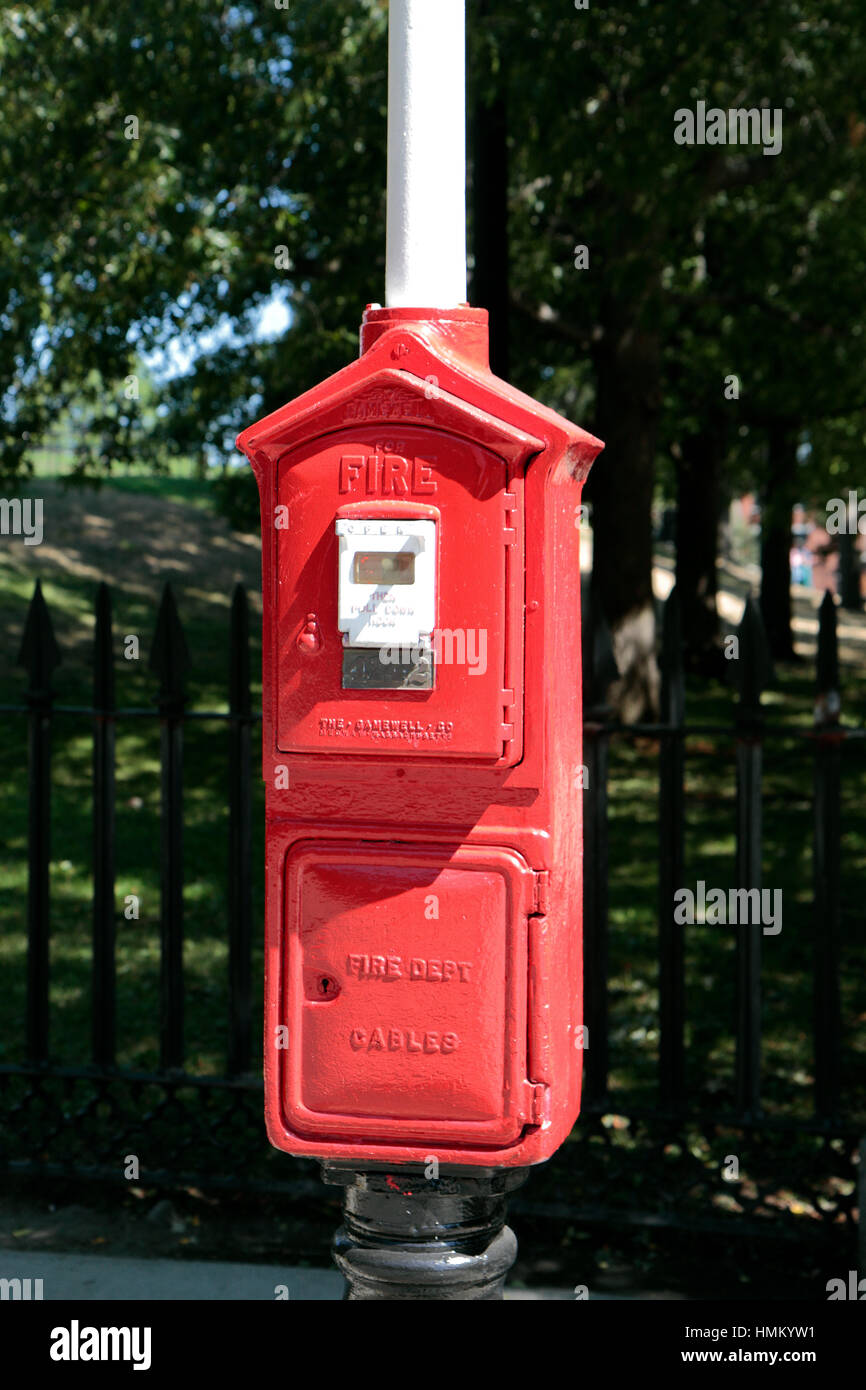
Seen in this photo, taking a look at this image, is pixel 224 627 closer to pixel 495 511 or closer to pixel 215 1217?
pixel 215 1217

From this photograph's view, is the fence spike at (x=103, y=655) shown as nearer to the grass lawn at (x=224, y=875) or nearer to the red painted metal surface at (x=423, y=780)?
the grass lawn at (x=224, y=875)

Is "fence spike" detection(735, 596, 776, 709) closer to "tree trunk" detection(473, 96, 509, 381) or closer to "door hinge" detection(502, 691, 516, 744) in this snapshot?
"door hinge" detection(502, 691, 516, 744)

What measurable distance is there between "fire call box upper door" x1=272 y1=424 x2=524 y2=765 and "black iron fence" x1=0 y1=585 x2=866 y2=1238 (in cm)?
168

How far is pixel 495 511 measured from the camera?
94.8 inches

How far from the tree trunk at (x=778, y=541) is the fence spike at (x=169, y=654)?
14379mm

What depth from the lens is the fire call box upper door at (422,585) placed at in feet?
7.89

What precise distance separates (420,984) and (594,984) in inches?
73.9

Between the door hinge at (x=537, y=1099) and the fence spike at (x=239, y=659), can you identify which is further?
the fence spike at (x=239, y=659)

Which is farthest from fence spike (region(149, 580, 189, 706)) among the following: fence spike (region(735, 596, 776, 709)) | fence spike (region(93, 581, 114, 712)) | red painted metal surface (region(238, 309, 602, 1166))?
red painted metal surface (region(238, 309, 602, 1166))

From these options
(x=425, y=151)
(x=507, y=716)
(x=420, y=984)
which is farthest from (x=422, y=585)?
(x=425, y=151)

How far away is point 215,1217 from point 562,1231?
102 centimetres

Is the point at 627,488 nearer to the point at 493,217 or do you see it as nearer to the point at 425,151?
the point at 493,217

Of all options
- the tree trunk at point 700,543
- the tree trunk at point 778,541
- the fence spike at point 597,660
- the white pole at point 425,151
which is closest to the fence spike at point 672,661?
the fence spike at point 597,660
